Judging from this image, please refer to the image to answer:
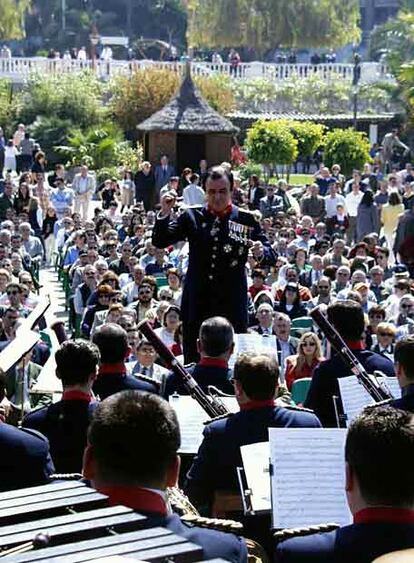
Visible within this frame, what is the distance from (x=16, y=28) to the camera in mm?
75312

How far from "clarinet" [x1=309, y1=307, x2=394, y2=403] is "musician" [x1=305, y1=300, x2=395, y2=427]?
17 centimetres

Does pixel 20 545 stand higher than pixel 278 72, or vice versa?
pixel 20 545

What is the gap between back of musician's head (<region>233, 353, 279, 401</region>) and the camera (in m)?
7.11

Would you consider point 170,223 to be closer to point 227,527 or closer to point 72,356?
point 72,356

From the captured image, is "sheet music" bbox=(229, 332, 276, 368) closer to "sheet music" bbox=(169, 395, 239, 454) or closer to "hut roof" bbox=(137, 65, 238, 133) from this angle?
"sheet music" bbox=(169, 395, 239, 454)

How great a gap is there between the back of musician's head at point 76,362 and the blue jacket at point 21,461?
1.16 m

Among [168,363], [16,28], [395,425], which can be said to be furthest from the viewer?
[16,28]

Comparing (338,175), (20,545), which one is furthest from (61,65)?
(20,545)

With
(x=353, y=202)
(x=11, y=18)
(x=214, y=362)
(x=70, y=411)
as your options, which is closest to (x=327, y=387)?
(x=214, y=362)

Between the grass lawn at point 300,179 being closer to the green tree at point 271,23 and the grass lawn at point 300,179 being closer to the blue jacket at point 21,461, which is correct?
the green tree at point 271,23

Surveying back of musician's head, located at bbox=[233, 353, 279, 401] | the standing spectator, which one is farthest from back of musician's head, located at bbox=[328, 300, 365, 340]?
the standing spectator

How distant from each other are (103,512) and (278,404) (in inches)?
137

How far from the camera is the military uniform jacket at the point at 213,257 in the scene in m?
11.0

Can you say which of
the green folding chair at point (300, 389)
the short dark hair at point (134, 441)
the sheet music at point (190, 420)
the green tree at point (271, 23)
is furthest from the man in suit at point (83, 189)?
the green tree at point (271, 23)
